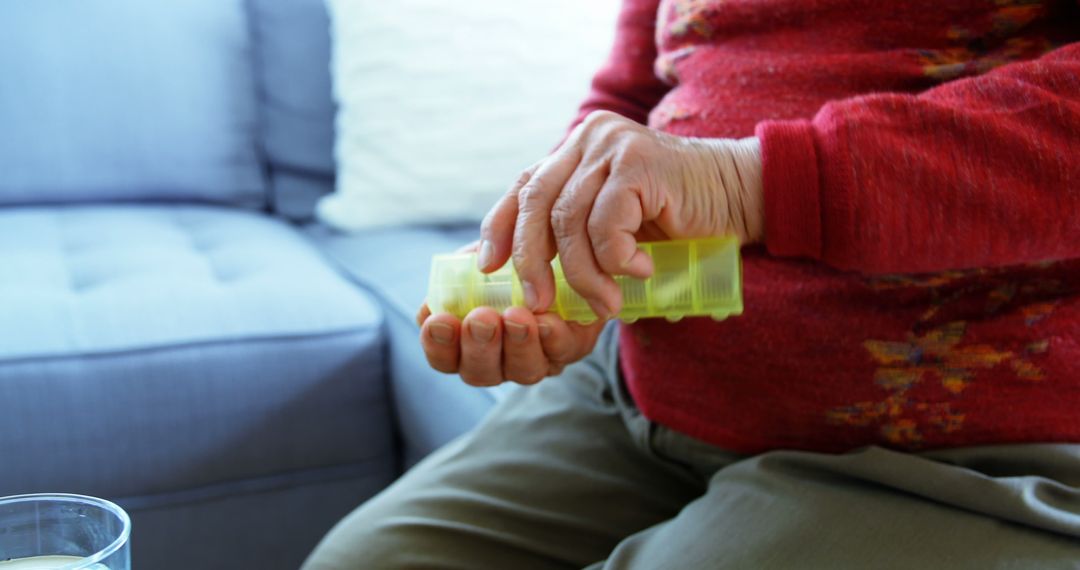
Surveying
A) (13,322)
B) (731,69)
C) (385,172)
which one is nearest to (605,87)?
(731,69)

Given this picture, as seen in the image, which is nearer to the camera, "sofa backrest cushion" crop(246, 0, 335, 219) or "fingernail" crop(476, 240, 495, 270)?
"fingernail" crop(476, 240, 495, 270)

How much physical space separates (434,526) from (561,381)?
178 mm

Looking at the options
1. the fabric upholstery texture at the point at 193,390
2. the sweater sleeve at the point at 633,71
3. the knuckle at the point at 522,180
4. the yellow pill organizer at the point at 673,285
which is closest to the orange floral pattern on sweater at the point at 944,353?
the yellow pill organizer at the point at 673,285

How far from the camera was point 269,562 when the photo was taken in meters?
1.20

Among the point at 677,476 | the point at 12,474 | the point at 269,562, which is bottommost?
the point at 269,562

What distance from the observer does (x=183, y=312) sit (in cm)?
115

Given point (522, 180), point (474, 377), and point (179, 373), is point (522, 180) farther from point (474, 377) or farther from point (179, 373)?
point (179, 373)

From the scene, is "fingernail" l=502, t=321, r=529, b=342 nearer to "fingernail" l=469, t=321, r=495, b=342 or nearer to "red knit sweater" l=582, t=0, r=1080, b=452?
"fingernail" l=469, t=321, r=495, b=342

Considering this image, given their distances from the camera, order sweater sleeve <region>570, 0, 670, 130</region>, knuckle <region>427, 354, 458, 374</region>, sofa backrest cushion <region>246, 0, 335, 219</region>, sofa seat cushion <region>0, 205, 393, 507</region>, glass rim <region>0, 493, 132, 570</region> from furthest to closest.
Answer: sofa backrest cushion <region>246, 0, 335, 219</region> < sofa seat cushion <region>0, 205, 393, 507</region> < sweater sleeve <region>570, 0, 670, 130</region> < knuckle <region>427, 354, 458, 374</region> < glass rim <region>0, 493, 132, 570</region>

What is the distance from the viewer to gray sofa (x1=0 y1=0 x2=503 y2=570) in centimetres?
108

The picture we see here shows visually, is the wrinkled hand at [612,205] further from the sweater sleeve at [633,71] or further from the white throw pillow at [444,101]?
the white throw pillow at [444,101]

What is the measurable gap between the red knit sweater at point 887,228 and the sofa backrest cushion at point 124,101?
110 cm

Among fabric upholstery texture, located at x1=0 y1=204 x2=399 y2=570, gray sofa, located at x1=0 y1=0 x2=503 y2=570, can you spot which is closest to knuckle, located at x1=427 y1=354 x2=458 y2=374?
gray sofa, located at x1=0 y1=0 x2=503 y2=570

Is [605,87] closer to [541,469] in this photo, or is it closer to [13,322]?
[541,469]
